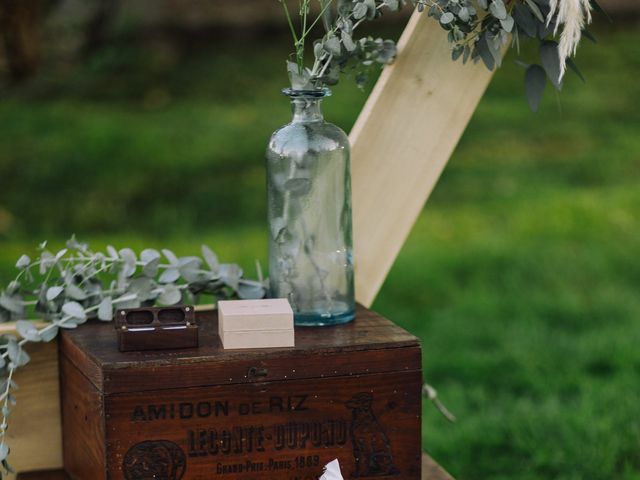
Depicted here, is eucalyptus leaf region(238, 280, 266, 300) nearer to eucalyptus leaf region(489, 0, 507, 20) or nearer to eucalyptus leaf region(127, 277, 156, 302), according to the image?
eucalyptus leaf region(127, 277, 156, 302)

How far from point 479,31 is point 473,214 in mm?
3242

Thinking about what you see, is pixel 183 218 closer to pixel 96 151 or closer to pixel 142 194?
pixel 142 194

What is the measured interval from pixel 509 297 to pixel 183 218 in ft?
5.42

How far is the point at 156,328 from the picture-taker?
1402 mm

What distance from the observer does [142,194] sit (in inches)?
202

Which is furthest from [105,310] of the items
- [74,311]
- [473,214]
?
[473,214]

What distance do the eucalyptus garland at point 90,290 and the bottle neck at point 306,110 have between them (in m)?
0.28

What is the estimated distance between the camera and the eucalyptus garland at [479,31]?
4.71ft

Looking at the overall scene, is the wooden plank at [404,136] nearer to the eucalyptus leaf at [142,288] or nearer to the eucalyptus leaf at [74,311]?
the eucalyptus leaf at [142,288]

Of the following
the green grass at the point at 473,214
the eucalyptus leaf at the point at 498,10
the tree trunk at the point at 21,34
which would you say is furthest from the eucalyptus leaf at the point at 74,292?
the tree trunk at the point at 21,34

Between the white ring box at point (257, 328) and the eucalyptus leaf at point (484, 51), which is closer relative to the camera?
the white ring box at point (257, 328)

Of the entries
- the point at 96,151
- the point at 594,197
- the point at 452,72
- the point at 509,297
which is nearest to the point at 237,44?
the point at 96,151

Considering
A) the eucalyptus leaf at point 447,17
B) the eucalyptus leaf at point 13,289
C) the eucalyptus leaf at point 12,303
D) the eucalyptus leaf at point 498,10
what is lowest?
the eucalyptus leaf at point 12,303

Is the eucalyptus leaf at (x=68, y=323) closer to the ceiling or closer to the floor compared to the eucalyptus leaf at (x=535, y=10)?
closer to the floor
